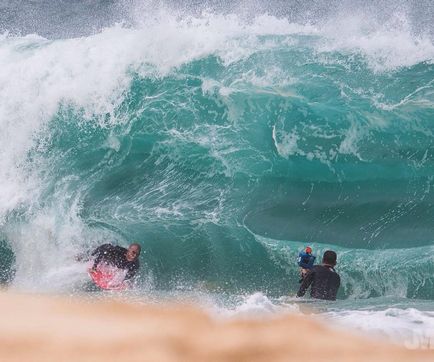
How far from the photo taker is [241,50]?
8367 mm

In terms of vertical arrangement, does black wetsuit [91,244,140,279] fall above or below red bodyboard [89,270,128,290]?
above

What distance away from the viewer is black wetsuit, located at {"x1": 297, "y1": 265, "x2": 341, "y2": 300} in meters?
Result: 5.28

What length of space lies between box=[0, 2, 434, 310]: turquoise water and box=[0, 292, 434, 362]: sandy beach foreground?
3310mm

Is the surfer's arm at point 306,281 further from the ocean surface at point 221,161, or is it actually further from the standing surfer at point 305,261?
the ocean surface at point 221,161

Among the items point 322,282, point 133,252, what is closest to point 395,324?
point 322,282

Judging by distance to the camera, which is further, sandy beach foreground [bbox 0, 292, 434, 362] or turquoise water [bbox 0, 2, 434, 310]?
turquoise water [bbox 0, 2, 434, 310]

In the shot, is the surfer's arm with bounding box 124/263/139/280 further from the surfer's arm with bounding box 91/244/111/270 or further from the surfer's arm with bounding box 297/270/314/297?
the surfer's arm with bounding box 297/270/314/297

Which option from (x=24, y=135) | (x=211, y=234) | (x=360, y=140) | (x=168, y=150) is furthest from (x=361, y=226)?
(x=24, y=135)

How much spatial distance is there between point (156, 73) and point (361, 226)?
153 inches

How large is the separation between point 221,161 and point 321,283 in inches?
102

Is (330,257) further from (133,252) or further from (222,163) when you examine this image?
(222,163)

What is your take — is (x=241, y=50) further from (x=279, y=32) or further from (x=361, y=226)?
(x=361, y=226)

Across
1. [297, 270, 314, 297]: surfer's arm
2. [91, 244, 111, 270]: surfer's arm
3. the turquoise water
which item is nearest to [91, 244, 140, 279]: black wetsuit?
[91, 244, 111, 270]: surfer's arm

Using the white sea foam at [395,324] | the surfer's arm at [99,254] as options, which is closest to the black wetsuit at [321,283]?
the white sea foam at [395,324]
